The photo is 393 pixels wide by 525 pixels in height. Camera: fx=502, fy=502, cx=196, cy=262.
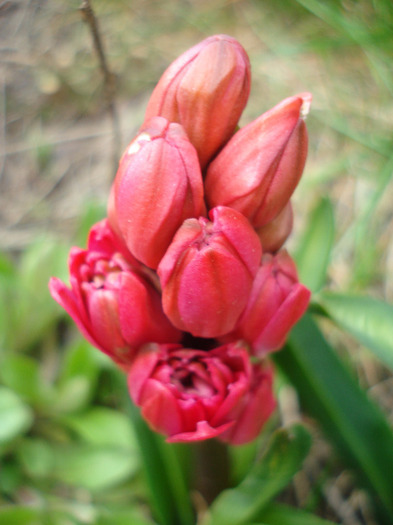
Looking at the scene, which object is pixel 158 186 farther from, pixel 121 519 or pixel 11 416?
pixel 11 416

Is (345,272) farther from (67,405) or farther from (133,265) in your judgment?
(133,265)

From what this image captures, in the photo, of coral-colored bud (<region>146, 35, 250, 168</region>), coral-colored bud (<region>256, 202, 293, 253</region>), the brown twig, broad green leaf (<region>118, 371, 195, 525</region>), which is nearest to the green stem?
broad green leaf (<region>118, 371, 195, 525</region>)

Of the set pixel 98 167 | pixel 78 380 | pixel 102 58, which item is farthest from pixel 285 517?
pixel 98 167

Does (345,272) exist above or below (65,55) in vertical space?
below

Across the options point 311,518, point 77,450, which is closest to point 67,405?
point 77,450

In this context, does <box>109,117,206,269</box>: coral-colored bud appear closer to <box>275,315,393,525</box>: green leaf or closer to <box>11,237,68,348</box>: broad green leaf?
<box>275,315,393,525</box>: green leaf
